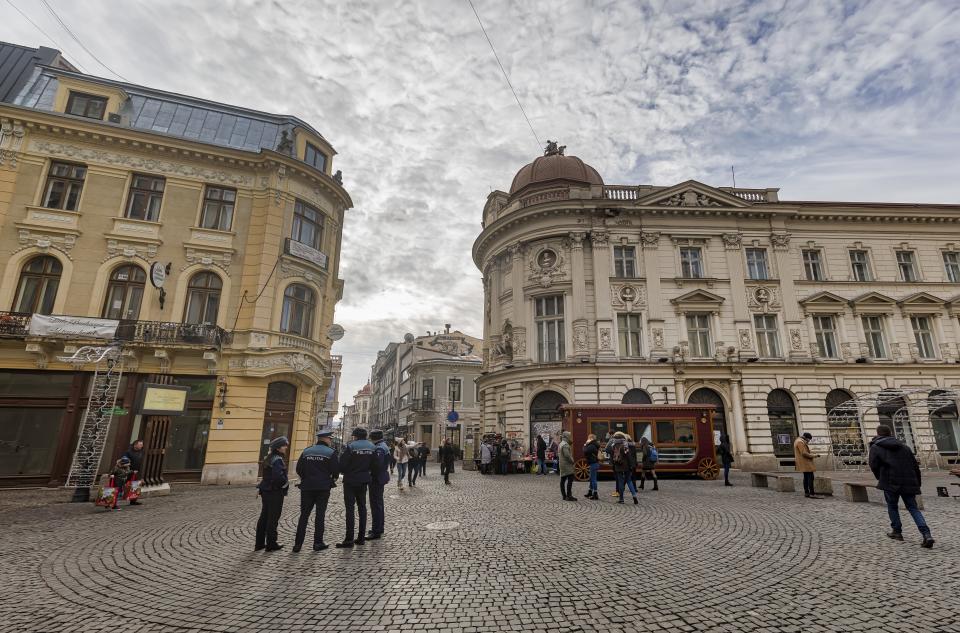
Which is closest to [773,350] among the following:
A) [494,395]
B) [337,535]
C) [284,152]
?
[494,395]

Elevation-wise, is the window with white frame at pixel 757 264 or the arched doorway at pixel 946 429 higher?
the window with white frame at pixel 757 264

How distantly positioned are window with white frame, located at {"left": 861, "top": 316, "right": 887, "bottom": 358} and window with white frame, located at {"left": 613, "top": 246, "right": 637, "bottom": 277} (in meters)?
14.0

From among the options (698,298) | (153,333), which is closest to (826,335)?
(698,298)

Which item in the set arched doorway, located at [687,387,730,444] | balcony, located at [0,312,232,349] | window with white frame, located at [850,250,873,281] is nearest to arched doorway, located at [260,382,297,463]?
balcony, located at [0,312,232,349]

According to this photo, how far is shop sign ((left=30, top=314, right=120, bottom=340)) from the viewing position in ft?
51.7

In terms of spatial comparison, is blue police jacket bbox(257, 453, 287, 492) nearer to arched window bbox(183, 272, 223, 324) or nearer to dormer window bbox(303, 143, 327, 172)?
arched window bbox(183, 272, 223, 324)

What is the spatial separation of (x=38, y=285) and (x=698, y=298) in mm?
30796

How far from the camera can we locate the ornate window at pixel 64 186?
57.6 feet

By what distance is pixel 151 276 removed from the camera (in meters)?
16.4

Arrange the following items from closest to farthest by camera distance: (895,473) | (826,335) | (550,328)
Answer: (895,473), (826,335), (550,328)

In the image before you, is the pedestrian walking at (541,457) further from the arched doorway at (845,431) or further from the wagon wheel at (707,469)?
the arched doorway at (845,431)

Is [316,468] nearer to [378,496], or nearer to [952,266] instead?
[378,496]

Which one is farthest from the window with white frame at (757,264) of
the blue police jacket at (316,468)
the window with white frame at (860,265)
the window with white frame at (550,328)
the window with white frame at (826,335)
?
the blue police jacket at (316,468)

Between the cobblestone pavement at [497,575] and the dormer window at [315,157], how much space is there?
1663cm
